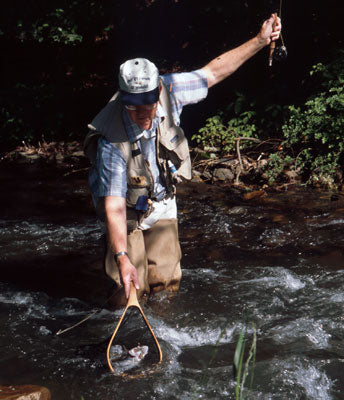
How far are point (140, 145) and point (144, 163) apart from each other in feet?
0.41

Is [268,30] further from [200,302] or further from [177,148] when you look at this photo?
[200,302]

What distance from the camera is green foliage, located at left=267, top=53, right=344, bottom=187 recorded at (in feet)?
27.1

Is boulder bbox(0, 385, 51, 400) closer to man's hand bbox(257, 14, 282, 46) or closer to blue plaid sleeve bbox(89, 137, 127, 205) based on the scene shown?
blue plaid sleeve bbox(89, 137, 127, 205)

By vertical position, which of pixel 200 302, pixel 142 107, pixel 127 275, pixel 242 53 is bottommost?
pixel 200 302

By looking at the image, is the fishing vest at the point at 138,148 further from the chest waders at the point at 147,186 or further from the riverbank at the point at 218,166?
the riverbank at the point at 218,166

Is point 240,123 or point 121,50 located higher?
point 121,50

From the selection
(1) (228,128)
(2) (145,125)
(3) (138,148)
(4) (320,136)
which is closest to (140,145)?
(3) (138,148)

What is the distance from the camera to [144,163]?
4.04 meters

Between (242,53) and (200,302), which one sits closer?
(242,53)

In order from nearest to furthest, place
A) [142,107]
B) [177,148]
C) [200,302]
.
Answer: [142,107] < [177,148] < [200,302]

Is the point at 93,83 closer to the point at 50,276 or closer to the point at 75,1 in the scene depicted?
the point at 75,1

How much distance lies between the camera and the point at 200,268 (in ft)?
19.4

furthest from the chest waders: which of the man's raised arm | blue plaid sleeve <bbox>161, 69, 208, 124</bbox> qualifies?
the man's raised arm

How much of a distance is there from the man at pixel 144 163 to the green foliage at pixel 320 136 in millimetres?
4086
